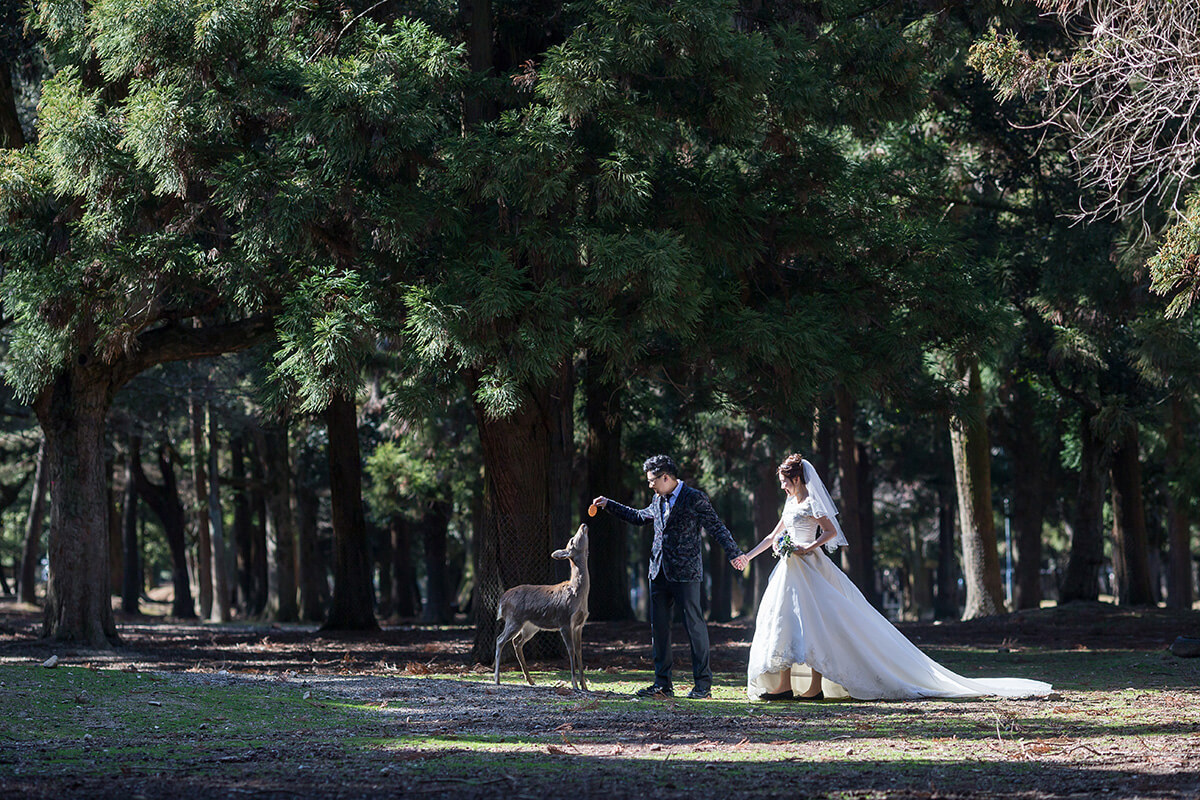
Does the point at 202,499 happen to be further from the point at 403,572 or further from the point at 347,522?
the point at 347,522

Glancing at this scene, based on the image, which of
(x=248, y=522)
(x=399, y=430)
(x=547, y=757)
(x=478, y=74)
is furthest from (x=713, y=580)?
(x=547, y=757)

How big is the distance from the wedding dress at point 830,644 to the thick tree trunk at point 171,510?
28501 millimetres

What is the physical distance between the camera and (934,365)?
21.5 metres

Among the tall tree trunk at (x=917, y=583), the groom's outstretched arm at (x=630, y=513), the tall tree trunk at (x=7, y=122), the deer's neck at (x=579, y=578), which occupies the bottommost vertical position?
the tall tree trunk at (x=917, y=583)

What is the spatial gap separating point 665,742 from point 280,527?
24.4m

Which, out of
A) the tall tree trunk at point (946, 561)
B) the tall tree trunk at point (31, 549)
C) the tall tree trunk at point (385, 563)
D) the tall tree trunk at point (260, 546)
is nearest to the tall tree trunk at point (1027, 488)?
the tall tree trunk at point (946, 561)

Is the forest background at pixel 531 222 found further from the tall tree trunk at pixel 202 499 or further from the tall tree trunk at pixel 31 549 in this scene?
the tall tree trunk at pixel 31 549

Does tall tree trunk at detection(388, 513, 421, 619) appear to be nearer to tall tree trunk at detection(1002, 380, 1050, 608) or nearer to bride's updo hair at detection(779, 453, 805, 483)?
tall tree trunk at detection(1002, 380, 1050, 608)

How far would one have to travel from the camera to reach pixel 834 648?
9930mm

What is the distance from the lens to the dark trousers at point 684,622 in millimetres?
10203

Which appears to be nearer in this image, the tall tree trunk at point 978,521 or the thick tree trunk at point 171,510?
the tall tree trunk at point 978,521

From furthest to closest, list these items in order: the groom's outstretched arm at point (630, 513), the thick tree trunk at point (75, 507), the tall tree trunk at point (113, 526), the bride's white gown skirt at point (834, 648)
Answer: the tall tree trunk at point (113, 526) → the thick tree trunk at point (75, 507) → the groom's outstretched arm at point (630, 513) → the bride's white gown skirt at point (834, 648)

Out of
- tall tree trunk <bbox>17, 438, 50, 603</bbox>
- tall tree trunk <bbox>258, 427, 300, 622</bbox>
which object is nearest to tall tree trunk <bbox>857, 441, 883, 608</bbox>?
tall tree trunk <bbox>258, 427, 300, 622</bbox>

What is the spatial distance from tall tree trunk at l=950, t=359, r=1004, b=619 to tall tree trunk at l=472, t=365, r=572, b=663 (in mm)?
10885
